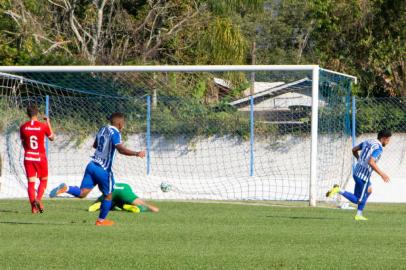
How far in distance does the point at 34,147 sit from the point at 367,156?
225 inches

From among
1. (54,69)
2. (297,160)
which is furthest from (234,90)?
(54,69)

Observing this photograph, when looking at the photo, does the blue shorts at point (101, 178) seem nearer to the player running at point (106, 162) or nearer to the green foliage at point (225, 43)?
the player running at point (106, 162)

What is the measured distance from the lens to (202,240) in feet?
39.1

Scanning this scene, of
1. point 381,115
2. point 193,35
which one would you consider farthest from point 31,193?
point 193,35

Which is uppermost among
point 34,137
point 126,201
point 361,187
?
point 34,137

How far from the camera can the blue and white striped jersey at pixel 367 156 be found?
52.2 ft

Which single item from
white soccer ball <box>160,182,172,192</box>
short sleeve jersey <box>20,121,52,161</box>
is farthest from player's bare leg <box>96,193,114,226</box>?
white soccer ball <box>160,182,172,192</box>

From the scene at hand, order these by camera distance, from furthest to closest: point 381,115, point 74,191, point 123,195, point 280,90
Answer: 1. point 280,90
2. point 381,115
3. point 123,195
4. point 74,191

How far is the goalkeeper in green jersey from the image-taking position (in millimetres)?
17125

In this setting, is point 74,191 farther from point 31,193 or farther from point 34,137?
point 34,137

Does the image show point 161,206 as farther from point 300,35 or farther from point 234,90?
point 300,35

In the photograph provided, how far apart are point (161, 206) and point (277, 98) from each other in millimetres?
11772

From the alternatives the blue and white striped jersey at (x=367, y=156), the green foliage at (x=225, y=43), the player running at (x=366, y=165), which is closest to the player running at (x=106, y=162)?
the player running at (x=366, y=165)

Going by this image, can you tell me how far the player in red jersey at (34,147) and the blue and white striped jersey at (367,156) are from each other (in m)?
5.26
